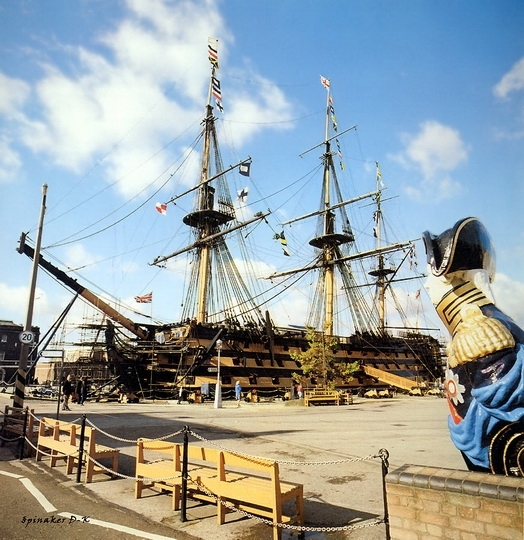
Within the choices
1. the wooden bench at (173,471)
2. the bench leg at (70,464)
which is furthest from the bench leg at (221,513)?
the bench leg at (70,464)

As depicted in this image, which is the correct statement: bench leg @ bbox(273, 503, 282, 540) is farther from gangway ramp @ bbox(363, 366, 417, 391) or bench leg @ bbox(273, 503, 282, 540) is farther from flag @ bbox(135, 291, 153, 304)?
gangway ramp @ bbox(363, 366, 417, 391)

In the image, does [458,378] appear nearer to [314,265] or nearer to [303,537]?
[303,537]

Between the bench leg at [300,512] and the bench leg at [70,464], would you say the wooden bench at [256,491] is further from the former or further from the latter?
the bench leg at [70,464]

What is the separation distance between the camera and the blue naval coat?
358 centimetres

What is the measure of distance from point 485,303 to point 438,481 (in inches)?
68.8

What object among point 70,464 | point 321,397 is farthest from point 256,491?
point 321,397

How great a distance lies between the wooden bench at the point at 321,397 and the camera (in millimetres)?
24547

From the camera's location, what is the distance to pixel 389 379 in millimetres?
40688

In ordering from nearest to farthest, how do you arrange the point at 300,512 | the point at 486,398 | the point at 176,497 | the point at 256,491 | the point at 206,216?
the point at 486,398, the point at 256,491, the point at 300,512, the point at 176,497, the point at 206,216

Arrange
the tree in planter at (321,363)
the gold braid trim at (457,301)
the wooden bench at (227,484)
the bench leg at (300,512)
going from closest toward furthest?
the gold braid trim at (457,301), the wooden bench at (227,484), the bench leg at (300,512), the tree in planter at (321,363)

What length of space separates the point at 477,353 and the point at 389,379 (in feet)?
130

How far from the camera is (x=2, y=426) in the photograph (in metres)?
11.1

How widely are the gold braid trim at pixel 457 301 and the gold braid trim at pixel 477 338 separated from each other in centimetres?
13

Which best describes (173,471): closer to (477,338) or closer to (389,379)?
(477,338)
